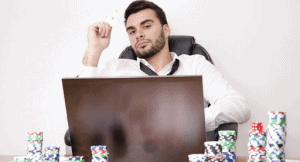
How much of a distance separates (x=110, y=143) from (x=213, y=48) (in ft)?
6.31

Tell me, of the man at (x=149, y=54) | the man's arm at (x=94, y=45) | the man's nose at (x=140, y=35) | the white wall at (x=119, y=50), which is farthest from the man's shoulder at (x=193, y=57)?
the man's arm at (x=94, y=45)

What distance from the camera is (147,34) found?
113 inches

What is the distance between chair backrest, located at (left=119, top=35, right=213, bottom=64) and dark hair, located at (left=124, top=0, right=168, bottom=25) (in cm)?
18

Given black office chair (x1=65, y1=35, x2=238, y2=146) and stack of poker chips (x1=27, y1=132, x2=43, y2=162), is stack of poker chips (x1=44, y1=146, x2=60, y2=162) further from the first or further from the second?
black office chair (x1=65, y1=35, x2=238, y2=146)

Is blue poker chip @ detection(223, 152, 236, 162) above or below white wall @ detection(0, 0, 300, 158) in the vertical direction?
below

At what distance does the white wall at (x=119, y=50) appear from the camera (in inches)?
124

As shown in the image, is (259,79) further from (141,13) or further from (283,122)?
(283,122)

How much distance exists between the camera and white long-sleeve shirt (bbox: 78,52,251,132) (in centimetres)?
212

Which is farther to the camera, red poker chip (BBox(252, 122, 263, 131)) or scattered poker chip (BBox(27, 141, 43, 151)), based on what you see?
scattered poker chip (BBox(27, 141, 43, 151))

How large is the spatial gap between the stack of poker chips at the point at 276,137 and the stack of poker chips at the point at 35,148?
2.44ft

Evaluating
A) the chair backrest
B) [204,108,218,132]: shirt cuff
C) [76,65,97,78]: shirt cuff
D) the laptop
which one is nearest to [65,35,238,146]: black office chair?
the chair backrest

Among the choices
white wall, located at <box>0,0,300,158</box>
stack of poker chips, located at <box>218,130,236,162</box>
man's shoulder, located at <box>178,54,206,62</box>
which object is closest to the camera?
stack of poker chips, located at <box>218,130,236,162</box>

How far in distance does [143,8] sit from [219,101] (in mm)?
916

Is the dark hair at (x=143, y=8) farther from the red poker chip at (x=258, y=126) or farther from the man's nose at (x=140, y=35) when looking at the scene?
the red poker chip at (x=258, y=126)
